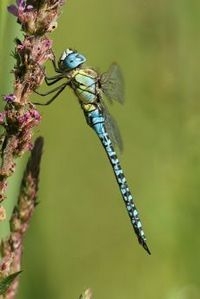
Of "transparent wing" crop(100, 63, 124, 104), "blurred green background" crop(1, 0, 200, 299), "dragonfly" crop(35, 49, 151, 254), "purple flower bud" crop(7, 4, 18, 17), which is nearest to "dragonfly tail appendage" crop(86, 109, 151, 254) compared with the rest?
"dragonfly" crop(35, 49, 151, 254)

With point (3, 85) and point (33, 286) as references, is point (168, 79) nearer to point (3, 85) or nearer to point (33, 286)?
point (33, 286)

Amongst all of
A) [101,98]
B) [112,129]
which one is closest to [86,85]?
[101,98]

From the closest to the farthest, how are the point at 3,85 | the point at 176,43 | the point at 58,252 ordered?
1. the point at 3,85
2. the point at 176,43
3. the point at 58,252

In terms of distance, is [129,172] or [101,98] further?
[129,172]

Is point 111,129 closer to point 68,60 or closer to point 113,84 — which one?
point 113,84

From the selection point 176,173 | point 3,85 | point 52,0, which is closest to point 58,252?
point 176,173

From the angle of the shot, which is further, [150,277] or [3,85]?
[150,277]
